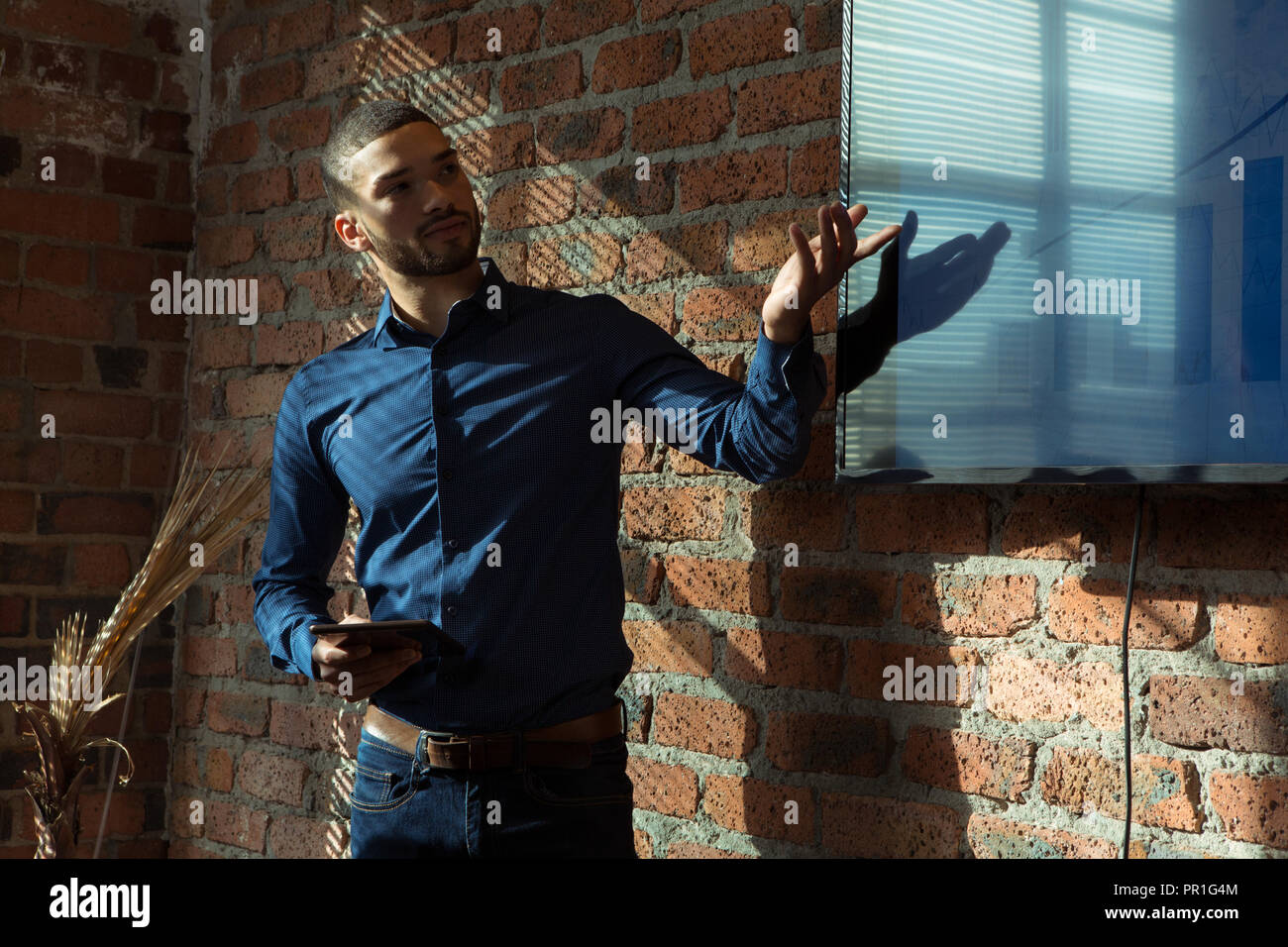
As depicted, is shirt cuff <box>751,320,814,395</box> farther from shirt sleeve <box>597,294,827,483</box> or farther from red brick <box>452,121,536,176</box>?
red brick <box>452,121,536,176</box>

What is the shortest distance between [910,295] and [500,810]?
0.89 m

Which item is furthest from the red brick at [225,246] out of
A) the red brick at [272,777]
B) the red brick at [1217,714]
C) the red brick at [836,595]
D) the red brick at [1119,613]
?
the red brick at [1217,714]

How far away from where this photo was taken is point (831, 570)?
1.83m

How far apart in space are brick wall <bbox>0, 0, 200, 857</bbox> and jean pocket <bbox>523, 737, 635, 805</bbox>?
147 centimetres

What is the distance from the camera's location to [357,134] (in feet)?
6.27

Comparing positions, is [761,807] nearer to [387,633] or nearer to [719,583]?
[719,583]

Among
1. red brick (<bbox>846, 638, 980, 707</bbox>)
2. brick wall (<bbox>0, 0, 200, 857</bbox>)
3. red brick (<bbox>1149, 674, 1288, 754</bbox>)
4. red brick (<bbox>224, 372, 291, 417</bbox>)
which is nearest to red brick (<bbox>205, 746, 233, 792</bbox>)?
brick wall (<bbox>0, 0, 200, 857</bbox>)

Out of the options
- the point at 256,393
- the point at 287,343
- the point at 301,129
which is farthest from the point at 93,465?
the point at 301,129

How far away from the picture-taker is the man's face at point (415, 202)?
183cm

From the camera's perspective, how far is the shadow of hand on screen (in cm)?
162

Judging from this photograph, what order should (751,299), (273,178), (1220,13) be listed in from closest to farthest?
(1220,13)
(751,299)
(273,178)

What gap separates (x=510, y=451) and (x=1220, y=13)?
1.04m
